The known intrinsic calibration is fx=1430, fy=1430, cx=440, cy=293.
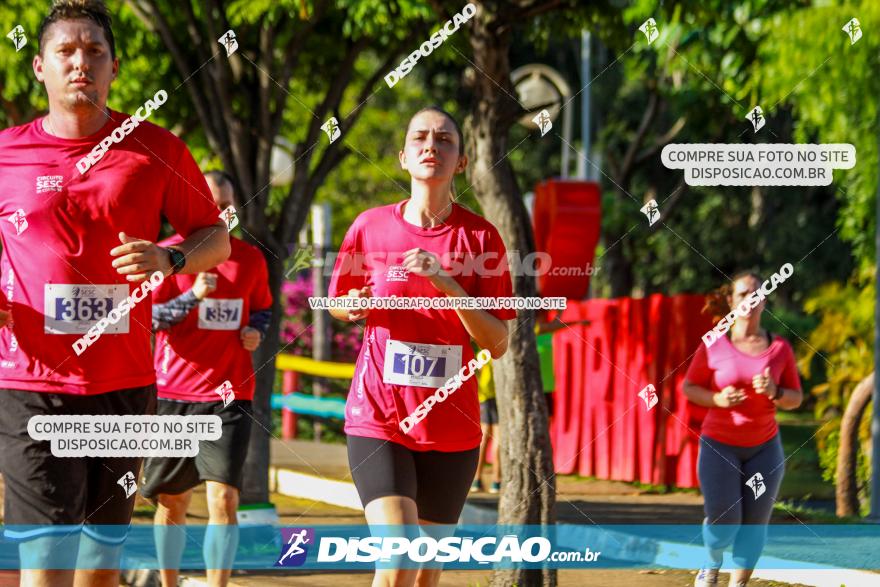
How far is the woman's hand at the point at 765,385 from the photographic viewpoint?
6.83 meters

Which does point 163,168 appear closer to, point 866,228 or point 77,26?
point 77,26

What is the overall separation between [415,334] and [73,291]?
130 centimetres

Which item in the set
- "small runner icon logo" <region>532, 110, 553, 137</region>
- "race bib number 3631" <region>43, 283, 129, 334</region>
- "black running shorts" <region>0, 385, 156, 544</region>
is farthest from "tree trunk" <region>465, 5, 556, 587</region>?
"race bib number 3631" <region>43, 283, 129, 334</region>

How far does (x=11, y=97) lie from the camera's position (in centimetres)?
1434

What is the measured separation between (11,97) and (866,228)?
8341mm

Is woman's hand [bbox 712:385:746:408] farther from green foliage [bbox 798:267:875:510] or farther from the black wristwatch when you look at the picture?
green foliage [bbox 798:267:875:510]

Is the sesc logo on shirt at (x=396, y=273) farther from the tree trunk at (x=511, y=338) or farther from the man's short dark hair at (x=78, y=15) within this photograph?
the tree trunk at (x=511, y=338)

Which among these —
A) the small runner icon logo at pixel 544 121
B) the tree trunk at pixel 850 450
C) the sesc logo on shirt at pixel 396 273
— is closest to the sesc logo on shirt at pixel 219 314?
the small runner icon logo at pixel 544 121

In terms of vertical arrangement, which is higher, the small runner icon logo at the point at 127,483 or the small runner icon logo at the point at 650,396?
the small runner icon logo at the point at 650,396

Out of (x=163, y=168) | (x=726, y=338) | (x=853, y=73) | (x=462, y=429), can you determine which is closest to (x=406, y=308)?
(x=462, y=429)

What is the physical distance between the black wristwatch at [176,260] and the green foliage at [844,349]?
731 centimetres

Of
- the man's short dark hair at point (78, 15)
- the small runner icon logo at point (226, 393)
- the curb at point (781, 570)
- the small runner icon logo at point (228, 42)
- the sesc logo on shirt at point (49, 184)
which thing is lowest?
the curb at point (781, 570)

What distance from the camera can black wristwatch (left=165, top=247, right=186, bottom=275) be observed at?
4.66 m

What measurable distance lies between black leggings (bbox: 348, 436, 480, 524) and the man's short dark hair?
65.8 inches
